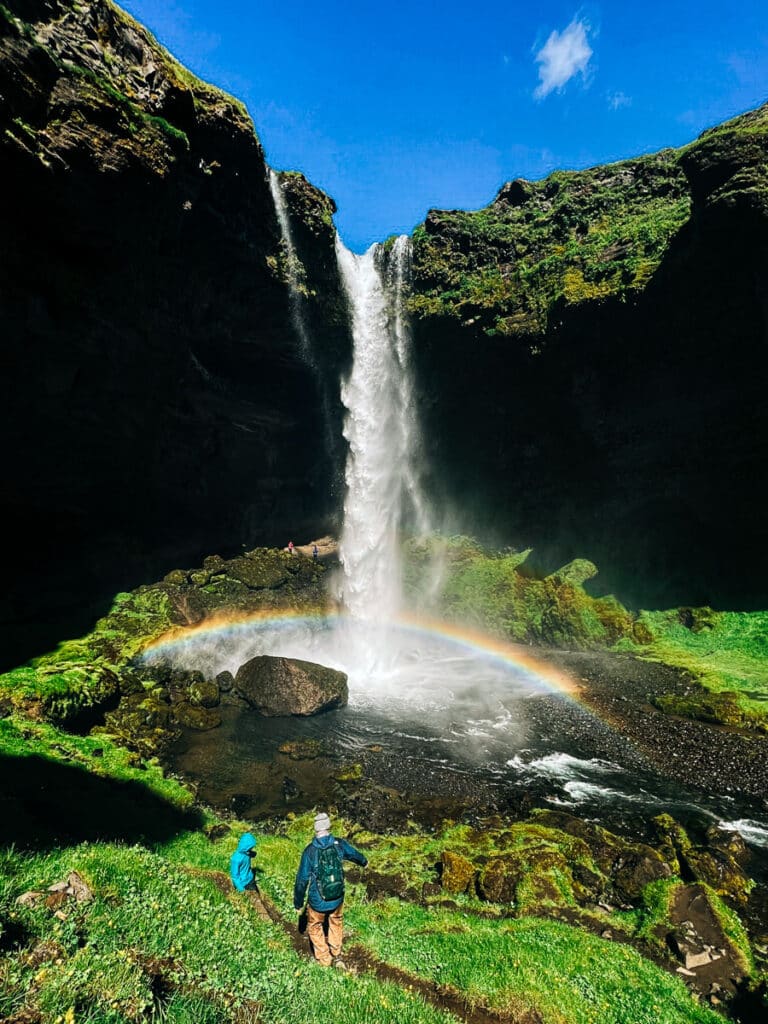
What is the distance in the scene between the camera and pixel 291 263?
3088cm

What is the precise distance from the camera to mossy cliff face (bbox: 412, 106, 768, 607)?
85.1ft

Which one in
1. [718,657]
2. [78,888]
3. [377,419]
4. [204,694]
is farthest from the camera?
[377,419]

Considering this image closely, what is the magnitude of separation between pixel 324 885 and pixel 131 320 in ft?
86.9

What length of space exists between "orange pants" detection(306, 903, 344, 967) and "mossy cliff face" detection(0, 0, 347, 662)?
20.0 meters

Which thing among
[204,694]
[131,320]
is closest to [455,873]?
[204,694]

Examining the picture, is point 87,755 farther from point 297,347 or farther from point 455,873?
point 297,347

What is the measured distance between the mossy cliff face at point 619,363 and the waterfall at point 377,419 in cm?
193

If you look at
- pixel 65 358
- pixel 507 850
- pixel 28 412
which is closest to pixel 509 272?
pixel 65 358

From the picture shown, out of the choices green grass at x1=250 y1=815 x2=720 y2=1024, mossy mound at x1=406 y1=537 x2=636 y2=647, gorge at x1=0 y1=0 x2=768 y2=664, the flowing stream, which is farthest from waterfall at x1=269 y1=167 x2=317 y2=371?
green grass at x1=250 y1=815 x2=720 y2=1024

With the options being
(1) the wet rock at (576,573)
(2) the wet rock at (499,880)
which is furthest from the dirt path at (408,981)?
(1) the wet rock at (576,573)

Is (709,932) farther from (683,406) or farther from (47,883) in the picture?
(683,406)

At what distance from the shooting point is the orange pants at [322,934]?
22.7 feet

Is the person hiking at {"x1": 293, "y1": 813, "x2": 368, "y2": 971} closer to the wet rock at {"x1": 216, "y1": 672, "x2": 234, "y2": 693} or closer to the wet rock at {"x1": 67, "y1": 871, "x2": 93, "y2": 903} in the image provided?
the wet rock at {"x1": 67, "y1": 871, "x2": 93, "y2": 903}

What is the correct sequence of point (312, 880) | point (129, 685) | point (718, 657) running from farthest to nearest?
point (718, 657) → point (129, 685) → point (312, 880)
